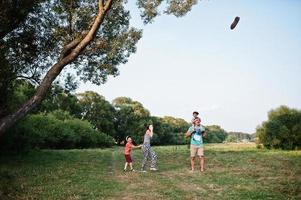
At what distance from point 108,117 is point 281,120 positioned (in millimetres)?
63525

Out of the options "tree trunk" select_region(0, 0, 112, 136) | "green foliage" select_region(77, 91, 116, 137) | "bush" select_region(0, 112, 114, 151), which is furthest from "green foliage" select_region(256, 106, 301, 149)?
"green foliage" select_region(77, 91, 116, 137)

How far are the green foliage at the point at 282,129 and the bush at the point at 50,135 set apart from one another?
29.9 metres

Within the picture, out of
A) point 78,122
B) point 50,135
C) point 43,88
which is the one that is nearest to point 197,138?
point 43,88

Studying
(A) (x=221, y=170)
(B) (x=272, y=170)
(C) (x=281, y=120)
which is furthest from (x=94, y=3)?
(C) (x=281, y=120)

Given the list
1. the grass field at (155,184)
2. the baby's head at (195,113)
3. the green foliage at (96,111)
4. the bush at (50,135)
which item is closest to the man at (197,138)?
the baby's head at (195,113)

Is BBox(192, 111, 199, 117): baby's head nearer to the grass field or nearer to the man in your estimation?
the man

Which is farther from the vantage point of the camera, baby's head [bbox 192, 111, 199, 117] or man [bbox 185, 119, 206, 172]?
man [bbox 185, 119, 206, 172]

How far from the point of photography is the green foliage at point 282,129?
46.3 metres

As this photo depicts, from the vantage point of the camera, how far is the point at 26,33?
72.2ft

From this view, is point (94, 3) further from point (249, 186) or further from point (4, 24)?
point (249, 186)

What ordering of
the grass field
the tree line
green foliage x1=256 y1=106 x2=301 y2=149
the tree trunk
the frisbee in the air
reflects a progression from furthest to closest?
1. green foliage x1=256 y1=106 x2=301 y2=149
2. the tree line
3. the tree trunk
4. the frisbee in the air
5. the grass field

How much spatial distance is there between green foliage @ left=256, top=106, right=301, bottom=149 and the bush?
29911 mm

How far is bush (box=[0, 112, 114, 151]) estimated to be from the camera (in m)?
29.0

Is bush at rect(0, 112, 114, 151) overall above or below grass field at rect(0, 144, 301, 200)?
above
